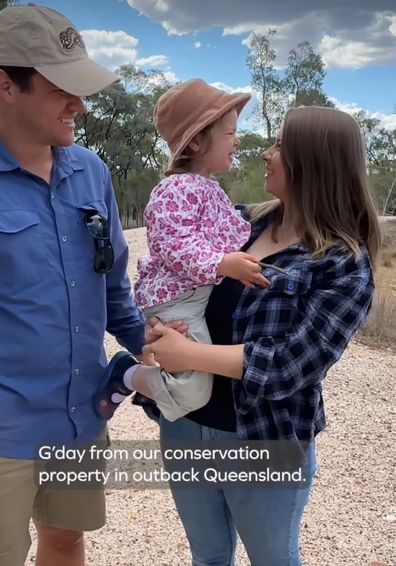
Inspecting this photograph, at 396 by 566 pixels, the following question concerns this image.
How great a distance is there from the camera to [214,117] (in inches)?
74.8

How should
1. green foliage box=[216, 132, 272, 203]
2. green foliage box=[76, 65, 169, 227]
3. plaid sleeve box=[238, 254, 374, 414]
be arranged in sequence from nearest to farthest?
plaid sleeve box=[238, 254, 374, 414] < green foliage box=[216, 132, 272, 203] < green foliage box=[76, 65, 169, 227]

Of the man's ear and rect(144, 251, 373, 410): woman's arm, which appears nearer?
rect(144, 251, 373, 410): woman's arm

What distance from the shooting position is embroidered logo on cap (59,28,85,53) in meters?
1.80

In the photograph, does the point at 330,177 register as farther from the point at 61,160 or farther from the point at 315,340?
the point at 61,160

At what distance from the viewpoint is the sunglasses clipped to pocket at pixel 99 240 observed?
73.8 inches

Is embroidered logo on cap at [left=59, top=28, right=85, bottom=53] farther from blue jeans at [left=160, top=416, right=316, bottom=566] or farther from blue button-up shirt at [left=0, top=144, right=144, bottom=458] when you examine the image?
blue jeans at [left=160, top=416, right=316, bottom=566]

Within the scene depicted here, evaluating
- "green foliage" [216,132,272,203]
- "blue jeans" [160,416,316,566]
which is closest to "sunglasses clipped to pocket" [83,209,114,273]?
"blue jeans" [160,416,316,566]

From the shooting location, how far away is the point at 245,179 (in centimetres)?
2339

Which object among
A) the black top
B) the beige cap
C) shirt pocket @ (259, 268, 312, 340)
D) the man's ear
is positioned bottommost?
the black top

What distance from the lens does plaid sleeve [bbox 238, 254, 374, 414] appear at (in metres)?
1.61

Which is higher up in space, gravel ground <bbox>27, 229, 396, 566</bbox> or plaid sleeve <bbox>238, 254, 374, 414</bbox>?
plaid sleeve <bbox>238, 254, 374, 414</bbox>

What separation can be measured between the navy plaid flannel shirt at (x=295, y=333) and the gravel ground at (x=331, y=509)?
149cm

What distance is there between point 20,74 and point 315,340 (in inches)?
40.4

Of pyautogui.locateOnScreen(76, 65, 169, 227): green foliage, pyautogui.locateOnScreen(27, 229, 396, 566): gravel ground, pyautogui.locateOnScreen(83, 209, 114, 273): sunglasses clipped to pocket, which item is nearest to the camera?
pyautogui.locateOnScreen(83, 209, 114, 273): sunglasses clipped to pocket
